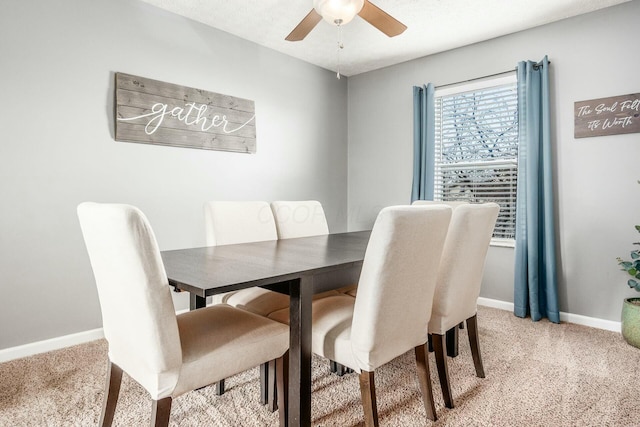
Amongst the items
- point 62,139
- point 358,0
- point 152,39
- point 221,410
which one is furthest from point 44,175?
point 358,0

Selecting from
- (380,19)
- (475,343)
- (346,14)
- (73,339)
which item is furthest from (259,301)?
(380,19)

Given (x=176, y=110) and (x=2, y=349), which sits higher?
(x=176, y=110)

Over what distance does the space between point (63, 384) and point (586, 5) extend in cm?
427

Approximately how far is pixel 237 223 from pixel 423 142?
2.24 m

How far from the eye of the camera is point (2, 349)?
2.29 meters

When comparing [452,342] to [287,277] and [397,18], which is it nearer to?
[287,277]

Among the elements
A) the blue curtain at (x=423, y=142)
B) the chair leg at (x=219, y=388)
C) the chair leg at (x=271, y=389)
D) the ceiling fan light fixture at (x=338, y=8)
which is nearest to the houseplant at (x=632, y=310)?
the blue curtain at (x=423, y=142)

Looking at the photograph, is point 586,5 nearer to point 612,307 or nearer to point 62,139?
point 612,307

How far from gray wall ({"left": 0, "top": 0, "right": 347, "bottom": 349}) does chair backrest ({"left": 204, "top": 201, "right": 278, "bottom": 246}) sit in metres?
0.90

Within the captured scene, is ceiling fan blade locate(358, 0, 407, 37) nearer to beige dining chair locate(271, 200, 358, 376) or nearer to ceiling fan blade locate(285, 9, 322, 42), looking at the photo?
ceiling fan blade locate(285, 9, 322, 42)

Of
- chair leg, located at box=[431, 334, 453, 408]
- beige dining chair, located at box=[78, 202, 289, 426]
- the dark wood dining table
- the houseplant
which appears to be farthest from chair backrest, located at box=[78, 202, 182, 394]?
the houseplant

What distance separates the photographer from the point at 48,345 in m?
2.45

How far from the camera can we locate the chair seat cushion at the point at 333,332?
4.86 ft

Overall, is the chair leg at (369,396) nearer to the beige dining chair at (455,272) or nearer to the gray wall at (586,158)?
the beige dining chair at (455,272)
